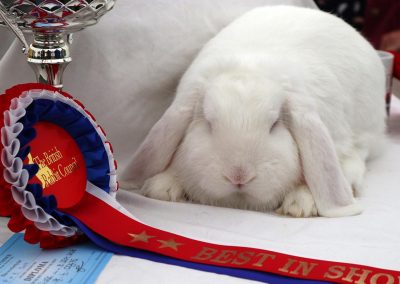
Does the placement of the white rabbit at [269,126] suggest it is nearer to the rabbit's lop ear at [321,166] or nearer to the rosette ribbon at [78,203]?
the rabbit's lop ear at [321,166]

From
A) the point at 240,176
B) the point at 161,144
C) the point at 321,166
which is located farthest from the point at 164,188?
the point at 321,166

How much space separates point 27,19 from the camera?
1.25 metres

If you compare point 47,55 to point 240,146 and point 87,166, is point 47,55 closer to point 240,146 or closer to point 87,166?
point 87,166

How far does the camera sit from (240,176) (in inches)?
50.5

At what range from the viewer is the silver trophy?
4.04ft

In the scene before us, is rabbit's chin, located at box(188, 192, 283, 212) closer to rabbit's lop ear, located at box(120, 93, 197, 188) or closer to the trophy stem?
rabbit's lop ear, located at box(120, 93, 197, 188)

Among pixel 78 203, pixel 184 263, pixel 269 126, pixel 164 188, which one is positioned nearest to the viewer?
pixel 184 263

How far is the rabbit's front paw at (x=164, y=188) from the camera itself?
144 cm

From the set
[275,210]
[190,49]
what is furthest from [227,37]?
[275,210]

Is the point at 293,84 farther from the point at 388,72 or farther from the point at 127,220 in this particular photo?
the point at 388,72

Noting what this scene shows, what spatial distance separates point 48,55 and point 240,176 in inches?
17.7

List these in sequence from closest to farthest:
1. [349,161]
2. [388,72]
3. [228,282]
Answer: [228,282], [349,161], [388,72]

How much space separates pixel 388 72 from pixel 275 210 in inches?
32.2

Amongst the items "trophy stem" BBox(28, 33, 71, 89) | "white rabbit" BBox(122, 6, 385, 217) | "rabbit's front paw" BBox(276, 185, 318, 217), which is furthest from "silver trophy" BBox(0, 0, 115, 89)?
"rabbit's front paw" BBox(276, 185, 318, 217)
